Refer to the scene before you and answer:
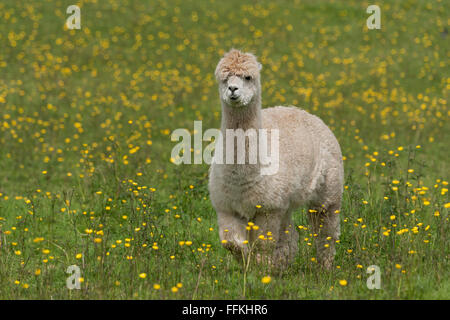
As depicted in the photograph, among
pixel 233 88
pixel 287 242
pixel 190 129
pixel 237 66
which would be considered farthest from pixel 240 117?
pixel 190 129

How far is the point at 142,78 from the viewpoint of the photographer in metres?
14.9

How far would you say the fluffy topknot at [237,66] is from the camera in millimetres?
5711

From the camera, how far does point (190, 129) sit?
12.1 m

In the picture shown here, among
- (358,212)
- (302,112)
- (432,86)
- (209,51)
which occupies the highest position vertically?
(209,51)

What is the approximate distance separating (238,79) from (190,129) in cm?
650

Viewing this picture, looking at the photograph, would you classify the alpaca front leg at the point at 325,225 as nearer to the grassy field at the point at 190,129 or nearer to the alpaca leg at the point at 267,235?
the grassy field at the point at 190,129

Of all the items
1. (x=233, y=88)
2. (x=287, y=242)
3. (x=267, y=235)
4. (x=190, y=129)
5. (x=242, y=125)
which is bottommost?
(x=287, y=242)

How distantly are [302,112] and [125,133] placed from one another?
4.91 m

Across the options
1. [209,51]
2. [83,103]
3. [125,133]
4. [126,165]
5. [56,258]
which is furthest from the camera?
[209,51]

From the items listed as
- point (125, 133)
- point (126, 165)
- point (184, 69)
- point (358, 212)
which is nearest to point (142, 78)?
point (184, 69)

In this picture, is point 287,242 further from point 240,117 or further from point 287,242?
point 240,117

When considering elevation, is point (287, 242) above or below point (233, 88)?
below
